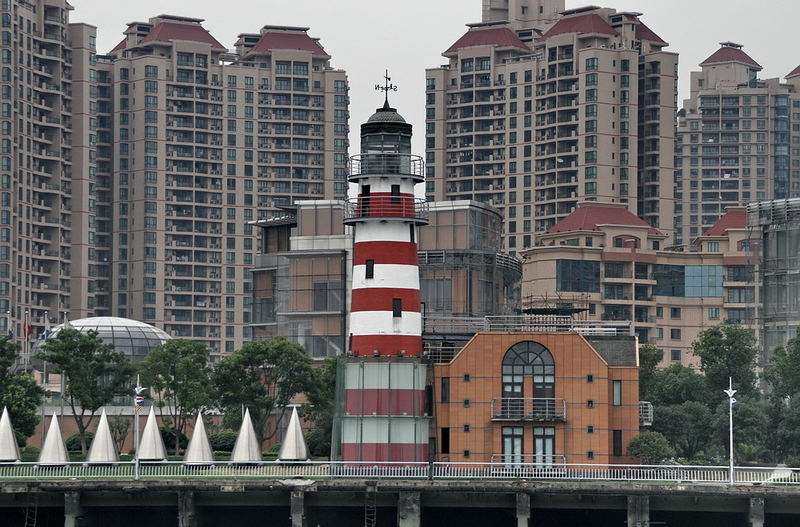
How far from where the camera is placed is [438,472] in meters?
102

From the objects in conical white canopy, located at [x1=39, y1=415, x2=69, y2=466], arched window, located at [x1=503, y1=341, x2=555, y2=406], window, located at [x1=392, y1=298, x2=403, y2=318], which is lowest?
conical white canopy, located at [x1=39, y1=415, x2=69, y2=466]

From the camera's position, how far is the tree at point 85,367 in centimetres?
14838

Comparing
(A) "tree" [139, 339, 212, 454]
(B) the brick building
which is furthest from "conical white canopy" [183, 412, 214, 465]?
(A) "tree" [139, 339, 212, 454]

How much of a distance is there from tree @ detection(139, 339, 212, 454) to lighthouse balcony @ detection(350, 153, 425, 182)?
43.0 metres

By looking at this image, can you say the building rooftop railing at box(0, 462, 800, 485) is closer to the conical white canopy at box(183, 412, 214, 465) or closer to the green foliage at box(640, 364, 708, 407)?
the conical white canopy at box(183, 412, 214, 465)

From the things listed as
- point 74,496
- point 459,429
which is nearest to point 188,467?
point 74,496

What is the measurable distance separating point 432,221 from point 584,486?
57.5 m

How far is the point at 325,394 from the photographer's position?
469ft

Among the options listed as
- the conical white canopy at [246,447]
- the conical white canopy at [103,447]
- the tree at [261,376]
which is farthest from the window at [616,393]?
the tree at [261,376]

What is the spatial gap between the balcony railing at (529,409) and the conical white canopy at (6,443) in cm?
3001

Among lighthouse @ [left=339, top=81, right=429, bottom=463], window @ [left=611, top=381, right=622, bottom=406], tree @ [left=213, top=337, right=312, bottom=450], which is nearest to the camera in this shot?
lighthouse @ [left=339, top=81, right=429, bottom=463]

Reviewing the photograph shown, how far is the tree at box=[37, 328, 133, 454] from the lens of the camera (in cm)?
14838

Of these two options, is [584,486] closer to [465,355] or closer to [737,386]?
[465,355]

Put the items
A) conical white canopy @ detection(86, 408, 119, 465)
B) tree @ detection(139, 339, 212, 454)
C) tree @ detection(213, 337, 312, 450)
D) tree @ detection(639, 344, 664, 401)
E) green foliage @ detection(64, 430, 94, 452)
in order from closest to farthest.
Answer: conical white canopy @ detection(86, 408, 119, 465), tree @ detection(213, 337, 312, 450), tree @ detection(139, 339, 212, 454), tree @ detection(639, 344, 664, 401), green foliage @ detection(64, 430, 94, 452)
